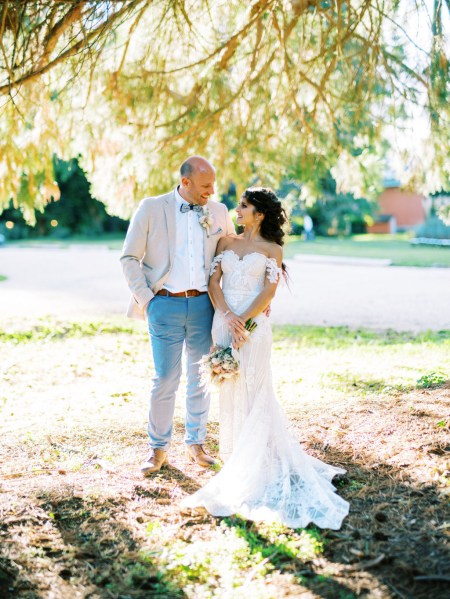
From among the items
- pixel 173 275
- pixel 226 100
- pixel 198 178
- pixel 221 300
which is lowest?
pixel 221 300

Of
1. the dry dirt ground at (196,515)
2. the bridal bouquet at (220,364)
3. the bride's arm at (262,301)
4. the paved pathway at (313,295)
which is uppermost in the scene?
the bride's arm at (262,301)

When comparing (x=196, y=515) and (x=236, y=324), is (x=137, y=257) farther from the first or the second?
(x=196, y=515)

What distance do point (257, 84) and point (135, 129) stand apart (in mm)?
1508

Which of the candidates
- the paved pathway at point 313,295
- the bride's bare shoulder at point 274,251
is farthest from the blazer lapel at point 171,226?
the paved pathway at point 313,295

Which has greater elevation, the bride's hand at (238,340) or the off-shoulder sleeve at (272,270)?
the off-shoulder sleeve at (272,270)

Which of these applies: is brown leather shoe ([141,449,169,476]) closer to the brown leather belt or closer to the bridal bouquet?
the bridal bouquet

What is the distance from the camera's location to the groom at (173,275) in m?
4.47

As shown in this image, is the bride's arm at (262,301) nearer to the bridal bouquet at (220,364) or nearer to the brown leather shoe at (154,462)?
the bridal bouquet at (220,364)

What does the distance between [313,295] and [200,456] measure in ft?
34.1

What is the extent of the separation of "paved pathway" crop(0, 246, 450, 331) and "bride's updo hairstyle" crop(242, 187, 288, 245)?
3.51 meters

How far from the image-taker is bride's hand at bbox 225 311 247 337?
4.15 m

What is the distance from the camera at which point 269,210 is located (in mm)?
4273

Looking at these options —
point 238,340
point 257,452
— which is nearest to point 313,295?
point 238,340

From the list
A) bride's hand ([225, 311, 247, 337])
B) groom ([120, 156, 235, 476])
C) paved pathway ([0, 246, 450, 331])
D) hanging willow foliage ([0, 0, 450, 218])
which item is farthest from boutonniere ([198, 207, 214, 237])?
paved pathway ([0, 246, 450, 331])
